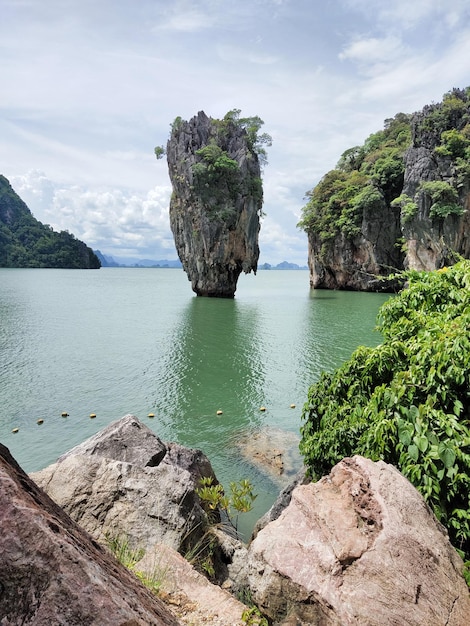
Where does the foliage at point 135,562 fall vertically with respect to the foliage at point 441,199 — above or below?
below

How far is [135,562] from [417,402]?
3028mm

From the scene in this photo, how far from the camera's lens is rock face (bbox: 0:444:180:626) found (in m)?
1.22

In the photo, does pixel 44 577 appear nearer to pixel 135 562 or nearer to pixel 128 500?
pixel 135 562

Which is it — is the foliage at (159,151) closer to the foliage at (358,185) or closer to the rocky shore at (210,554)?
the foliage at (358,185)

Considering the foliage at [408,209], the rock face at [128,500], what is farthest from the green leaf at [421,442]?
the foliage at [408,209]

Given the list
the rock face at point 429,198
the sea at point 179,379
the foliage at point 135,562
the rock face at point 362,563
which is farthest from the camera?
the rock face at point 429,198

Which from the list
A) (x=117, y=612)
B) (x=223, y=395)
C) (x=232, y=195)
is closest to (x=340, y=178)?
(x=232, y=195)

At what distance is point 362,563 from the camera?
2.54 m

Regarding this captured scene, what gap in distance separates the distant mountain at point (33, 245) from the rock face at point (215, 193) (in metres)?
89.6

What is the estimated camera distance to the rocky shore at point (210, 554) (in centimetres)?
128

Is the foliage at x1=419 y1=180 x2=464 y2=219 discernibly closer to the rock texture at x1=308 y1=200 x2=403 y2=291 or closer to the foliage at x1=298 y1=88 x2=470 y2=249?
the foliage at x1=298 y1=88 x2=470 y2=249

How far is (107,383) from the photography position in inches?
560

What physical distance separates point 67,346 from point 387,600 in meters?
19.8

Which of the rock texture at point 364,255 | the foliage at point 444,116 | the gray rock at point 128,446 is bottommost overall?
the gray rock at point 128,446
